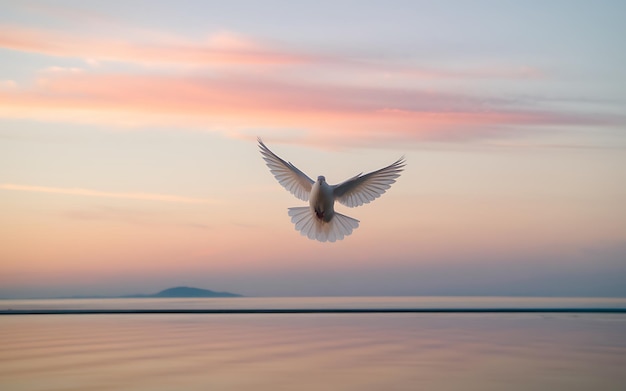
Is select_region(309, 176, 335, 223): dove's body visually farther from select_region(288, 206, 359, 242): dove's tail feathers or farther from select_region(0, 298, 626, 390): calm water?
select_region(0, 298, 626, 390): calm water

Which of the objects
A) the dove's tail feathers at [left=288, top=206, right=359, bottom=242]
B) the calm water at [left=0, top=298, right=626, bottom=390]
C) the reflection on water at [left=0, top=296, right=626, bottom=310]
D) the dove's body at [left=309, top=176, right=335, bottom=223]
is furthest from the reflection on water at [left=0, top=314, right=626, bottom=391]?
the reflection on water at [left=0, top=296, right=626, bottom=310]

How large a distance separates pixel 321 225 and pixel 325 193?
163 cm

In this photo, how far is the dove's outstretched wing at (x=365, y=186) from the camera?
2364cm

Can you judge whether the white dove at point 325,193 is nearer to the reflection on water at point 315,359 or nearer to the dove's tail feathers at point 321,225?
the dove's tail feathers at point 321,225

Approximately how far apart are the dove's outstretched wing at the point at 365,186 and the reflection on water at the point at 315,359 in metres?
3.84

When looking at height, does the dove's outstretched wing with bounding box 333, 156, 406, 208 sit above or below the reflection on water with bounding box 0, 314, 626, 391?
above

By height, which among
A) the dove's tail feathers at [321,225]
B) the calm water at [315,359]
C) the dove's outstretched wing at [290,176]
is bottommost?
the calm water at [315,359]

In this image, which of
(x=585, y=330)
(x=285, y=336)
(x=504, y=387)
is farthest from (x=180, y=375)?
(x=585, y=330)

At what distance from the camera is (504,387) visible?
16.7 m

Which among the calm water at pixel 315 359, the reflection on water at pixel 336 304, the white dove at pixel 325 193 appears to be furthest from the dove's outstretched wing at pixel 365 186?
the reflection on water at pixel 336 304

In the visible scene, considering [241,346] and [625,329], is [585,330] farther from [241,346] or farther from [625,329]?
[241,346]

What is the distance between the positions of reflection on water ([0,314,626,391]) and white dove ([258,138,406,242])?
3.10 metres

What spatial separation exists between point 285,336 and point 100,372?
10.7m

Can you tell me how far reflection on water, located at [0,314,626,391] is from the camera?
56.4 ft
